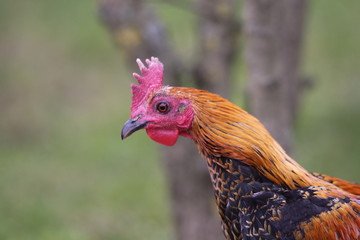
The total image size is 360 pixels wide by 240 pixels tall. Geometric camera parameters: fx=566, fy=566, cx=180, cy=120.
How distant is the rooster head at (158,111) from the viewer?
117 inches

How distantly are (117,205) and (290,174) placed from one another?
4563 mm

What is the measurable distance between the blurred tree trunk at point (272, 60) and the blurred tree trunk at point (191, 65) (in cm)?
67

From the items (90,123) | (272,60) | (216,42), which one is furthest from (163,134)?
(90,123)

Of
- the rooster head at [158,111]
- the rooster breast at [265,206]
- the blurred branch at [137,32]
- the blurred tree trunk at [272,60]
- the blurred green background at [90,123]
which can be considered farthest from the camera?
the blurred green background at [90,123]

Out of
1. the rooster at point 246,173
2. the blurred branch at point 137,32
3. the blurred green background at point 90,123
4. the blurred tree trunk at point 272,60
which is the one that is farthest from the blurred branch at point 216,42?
the blurred green background at point 90,123

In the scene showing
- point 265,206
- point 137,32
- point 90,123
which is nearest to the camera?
point 265,206

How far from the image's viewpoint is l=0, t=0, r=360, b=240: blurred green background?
6895 mm

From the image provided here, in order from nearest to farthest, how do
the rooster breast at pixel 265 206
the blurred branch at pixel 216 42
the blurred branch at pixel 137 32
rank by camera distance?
the rooster breast at pixel 265 206
the blurred branch at pixel 137 32
the blurred branch at pixel 216 42

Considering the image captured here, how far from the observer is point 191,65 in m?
4.88

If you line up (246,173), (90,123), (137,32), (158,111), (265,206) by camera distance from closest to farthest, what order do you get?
1. (265,206)
2. (246,173)
3. (158,111)
4. (137,32)
5. (90,123)

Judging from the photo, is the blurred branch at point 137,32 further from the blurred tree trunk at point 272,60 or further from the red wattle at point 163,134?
the red wattle at point 163,134

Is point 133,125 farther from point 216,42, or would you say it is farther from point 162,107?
point 216,42

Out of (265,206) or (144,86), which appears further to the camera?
(144,86)

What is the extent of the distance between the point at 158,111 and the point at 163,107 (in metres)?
0.04
